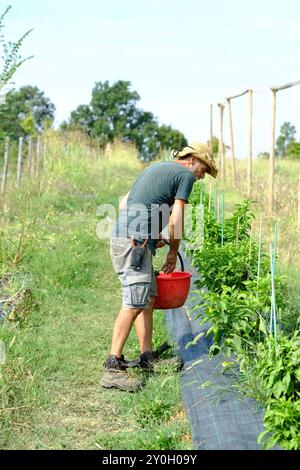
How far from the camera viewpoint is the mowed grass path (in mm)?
3684

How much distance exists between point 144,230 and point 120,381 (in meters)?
0.94

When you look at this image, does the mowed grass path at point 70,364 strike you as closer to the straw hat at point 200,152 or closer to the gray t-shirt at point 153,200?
the gray t-shirt at point 153,200

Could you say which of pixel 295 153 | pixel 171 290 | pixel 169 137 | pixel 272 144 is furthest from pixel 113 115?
pixel 171 290

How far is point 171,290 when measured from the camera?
4664mm

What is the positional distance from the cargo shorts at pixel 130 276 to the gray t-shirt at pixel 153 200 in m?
0.07

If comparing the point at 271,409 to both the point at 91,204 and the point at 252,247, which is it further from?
the point at 91,204

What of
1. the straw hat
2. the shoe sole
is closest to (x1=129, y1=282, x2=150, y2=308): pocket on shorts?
the shoe sole

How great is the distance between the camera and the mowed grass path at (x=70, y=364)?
12.1ft

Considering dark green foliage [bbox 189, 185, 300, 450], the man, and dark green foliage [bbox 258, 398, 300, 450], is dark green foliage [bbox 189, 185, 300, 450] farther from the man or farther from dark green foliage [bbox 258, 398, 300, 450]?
the man

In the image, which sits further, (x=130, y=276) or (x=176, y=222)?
(x=130, y=276)

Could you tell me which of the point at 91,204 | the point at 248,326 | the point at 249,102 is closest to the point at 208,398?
the point at 248,326

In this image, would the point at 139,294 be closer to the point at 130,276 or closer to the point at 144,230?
the point at 130,276

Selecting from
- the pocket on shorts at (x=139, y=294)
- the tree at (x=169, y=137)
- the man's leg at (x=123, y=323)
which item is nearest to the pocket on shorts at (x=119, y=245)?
the pocket on shorts at (x=139, y=294)

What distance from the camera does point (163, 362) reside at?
4504mm
